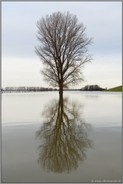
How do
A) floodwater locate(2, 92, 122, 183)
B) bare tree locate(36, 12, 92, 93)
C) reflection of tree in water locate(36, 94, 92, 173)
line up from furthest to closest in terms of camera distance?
bare tree locate(36, 12, 92, 93), reflection of tree in water locate(36, 94, 92, 173), floodwater locate(2, 92, 122, 183)

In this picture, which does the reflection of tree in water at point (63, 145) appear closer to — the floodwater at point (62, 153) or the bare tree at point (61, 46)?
the floodwater at point (62, 153)

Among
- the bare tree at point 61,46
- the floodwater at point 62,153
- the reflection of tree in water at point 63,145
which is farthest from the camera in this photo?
the bare tree at point 61,46

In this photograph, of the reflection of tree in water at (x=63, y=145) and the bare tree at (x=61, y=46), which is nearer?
the reflection of tree in water at (x=63, y=145)

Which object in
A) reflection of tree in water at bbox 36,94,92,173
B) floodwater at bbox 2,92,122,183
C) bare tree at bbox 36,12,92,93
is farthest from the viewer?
bare tree at bbox 36,12,92,93

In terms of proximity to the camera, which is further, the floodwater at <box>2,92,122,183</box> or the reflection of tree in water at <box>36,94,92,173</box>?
the reflection of tree in water at <box>36,94,92,173</box>

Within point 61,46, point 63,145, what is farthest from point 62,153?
point 61,46

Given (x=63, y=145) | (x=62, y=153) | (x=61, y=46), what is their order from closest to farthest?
(x=62, y=153) < (x=63, y=145) < (x=61, y=46)

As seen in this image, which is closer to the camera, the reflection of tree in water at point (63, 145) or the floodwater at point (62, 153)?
the floodwater at point (62, 153)

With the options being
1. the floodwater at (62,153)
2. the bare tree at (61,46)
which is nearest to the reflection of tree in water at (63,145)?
the floodwater at (62,153)

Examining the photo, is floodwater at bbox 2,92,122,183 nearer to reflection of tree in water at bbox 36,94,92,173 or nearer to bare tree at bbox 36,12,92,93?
reflection of tree in water at bbox 36,94,92,173

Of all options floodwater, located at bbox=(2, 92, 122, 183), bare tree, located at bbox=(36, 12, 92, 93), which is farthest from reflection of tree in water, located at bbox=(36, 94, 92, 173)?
bare tree, located at bbox=(36, 12, 92, 93)

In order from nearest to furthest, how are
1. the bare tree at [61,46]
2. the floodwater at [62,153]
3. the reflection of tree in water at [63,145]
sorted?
the floodwater at [62,153], the reflection of tree in water at [63,145], the bare tree at [61,46]

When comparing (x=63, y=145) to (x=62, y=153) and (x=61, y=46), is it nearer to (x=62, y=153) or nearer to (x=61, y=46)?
(x=62, y=153)

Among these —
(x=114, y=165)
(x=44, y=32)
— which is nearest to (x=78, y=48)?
(x=44, y=32)
